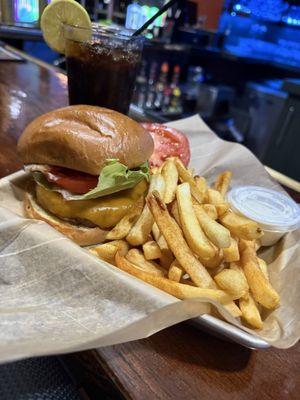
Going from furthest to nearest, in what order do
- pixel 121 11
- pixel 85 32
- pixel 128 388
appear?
pixel 121 11
pixel 85 32
pixel 128 388

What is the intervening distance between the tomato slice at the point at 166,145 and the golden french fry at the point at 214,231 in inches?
26.9

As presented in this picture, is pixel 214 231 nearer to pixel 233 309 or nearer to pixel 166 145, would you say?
pixel 233 309

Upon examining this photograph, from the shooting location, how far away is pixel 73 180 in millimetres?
1282

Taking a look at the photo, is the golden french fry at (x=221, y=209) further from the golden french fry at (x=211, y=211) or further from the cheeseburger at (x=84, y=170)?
the cheeseburger at (x=84, y=170)

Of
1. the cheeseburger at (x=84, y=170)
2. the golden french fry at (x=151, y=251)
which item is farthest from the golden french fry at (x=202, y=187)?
the golden french fry at (x=151, y=251)

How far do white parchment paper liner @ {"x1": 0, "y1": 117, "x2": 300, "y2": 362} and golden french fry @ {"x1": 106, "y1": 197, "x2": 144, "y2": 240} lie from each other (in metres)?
0.17

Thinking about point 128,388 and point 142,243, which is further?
point 142,243

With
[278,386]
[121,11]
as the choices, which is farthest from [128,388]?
[121,11]

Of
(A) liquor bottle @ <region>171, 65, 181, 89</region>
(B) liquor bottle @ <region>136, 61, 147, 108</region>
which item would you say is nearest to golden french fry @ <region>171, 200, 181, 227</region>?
(B) liquor bottle @ <region>136, 61, 147, 108</region>

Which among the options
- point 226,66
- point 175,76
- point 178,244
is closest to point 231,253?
point 178,244

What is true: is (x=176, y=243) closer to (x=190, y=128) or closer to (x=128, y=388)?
(x=128, y=388)

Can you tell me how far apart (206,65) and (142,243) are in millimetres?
6601

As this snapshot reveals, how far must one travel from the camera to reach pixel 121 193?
1.32 metres

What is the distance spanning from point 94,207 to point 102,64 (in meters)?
0.85
